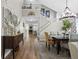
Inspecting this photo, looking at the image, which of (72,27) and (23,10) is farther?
(23,10)

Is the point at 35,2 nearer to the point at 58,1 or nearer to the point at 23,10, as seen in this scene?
the point at 23,10

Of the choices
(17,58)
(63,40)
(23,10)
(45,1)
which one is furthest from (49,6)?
(17,58)

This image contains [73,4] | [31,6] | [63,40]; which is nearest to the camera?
[63,40]

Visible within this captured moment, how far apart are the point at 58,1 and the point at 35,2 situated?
129 inches

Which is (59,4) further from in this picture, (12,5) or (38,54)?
(38,54)

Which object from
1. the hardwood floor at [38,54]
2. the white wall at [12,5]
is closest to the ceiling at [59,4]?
the white wall at [12,5]

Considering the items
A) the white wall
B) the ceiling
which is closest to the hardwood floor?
the white wall

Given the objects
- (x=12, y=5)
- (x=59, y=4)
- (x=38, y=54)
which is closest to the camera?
(x=38, y=54)

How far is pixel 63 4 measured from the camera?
15055 mm

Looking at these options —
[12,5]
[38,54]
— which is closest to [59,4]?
[12,5]

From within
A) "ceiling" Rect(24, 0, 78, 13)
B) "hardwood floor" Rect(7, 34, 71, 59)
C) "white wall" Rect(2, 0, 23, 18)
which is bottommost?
"hardwood floor" Rect(7, 34, 71, 59)

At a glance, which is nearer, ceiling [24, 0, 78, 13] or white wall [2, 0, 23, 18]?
white wall [2, 0, 23, 18]

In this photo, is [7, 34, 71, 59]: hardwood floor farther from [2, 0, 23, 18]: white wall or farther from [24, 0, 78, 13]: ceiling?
[24, 0, 78, 13]: ceiling

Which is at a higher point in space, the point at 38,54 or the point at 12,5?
the point at 12,5
